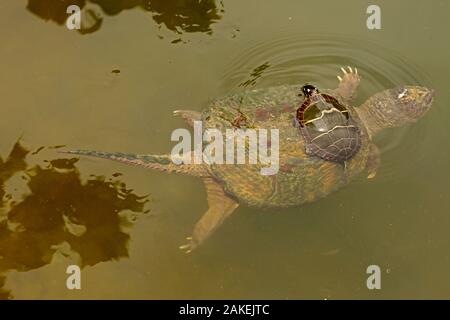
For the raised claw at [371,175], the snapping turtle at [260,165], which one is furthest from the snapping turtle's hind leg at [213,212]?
the raised claw at [371,175]

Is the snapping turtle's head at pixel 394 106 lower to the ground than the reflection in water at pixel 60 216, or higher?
higher

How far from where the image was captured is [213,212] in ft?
12.9

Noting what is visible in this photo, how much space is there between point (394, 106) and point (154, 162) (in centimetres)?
220

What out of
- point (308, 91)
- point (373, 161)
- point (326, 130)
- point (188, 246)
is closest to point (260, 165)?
point (326, 130)

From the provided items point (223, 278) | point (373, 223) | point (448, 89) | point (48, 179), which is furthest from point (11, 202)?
point (448, 89)

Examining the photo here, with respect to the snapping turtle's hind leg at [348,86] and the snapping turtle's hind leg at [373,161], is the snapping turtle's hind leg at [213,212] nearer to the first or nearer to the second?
the snapping turtle's hind leg at [373,161]

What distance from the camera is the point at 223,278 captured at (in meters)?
3.98

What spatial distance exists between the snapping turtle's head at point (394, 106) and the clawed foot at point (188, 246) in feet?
6.15

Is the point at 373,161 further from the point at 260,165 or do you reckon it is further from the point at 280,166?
the point at 260,165

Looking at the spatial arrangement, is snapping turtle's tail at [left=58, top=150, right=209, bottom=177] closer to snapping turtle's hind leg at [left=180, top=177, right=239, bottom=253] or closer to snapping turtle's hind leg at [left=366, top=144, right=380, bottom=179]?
snapping turtle's hind leg at [left=180, top=177, right=239, bottom=253]

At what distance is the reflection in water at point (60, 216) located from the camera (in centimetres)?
394

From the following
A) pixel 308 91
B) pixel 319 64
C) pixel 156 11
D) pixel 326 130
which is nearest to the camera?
pixel 326 130

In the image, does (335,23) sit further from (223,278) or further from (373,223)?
(223,278)

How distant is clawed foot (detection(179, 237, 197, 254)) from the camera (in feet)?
13.0
